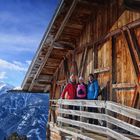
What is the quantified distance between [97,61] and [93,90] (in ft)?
5.86

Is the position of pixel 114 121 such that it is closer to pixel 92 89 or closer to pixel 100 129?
pixel 100 129

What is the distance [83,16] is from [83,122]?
5.24 meters

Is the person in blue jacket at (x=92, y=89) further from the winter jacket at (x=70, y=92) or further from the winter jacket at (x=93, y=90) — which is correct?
the winter jacket at (x=70, y=92)

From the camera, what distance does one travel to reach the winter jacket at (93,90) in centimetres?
1236

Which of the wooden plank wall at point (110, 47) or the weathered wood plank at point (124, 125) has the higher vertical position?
the wooden plank wall at point (110, 47)

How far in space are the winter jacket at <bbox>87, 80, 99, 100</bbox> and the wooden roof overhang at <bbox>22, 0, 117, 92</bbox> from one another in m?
3.29

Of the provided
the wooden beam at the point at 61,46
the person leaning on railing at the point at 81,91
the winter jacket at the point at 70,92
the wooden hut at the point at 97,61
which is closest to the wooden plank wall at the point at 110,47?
the wooden hut at the point at 97,61

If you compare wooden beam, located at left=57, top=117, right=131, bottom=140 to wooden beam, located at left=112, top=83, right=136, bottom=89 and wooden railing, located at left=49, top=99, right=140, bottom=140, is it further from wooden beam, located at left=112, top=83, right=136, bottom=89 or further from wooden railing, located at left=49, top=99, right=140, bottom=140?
wooden beam, located at left=112, top=83, right=136, bottom=89

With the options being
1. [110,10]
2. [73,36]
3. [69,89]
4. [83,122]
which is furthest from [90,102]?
[73,36]

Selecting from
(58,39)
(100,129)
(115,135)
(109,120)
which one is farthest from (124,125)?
(58,39)

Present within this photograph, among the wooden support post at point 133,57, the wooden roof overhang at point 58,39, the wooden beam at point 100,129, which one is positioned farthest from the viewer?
the wooden roof overhang at point 58,39

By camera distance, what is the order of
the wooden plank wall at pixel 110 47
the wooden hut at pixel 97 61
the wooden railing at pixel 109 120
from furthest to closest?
the wooden plank wall at pixel 110 47, the wooden hut at pixel 97 61, the wooden railing at pixel 109 120

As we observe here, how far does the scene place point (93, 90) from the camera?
41.1 feet

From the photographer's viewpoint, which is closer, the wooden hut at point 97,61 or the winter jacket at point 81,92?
the wooden hut at point 97,61
